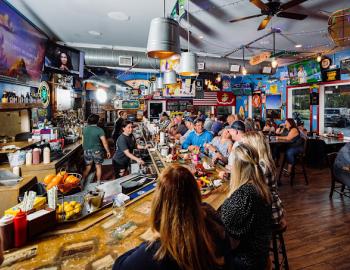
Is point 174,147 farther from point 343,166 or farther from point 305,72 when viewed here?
point 305,72

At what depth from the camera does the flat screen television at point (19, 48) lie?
398 centimetres

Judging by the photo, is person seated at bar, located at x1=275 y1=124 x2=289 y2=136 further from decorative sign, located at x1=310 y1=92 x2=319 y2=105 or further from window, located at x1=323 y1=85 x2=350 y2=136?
window, located at x1=323 y1=85 x2=350 y2=136

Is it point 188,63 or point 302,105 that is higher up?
point 188,63

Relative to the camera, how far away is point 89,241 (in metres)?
1.52

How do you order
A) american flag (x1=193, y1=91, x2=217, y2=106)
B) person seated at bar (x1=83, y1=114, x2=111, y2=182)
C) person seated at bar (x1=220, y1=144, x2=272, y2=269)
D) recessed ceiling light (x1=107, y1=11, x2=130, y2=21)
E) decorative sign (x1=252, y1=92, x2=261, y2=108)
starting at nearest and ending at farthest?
person seated at bar (x1=220, y1=144, x2=272, y2=269) < recessed ceiling light (x1=107, y1=11, x2=130, y2=21) < person seated at bar (x1=83, y1=114, x2=111, y2=182) < decorative sign (x1=252, y1=92, x2=261, y2=108) < american flag (x1=193, y1=91, x2=217, y2=106)

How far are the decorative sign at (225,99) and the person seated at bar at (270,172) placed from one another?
9.43m

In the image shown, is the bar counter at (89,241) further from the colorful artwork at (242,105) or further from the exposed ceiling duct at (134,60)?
the colorful artwork at (242,105)

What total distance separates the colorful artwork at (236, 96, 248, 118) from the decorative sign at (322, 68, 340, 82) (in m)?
4.45

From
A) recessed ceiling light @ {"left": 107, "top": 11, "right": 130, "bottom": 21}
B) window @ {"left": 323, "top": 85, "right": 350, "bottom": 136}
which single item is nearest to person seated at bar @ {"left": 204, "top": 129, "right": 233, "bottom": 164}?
recessed ceiling light @ {"left": 107, "top": 11, "right": 130, "bottom": 21}

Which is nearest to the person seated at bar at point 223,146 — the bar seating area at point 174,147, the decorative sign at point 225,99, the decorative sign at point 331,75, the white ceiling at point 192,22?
the bar seating area at point 174,147

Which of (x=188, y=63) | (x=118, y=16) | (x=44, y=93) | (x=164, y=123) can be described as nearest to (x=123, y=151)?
(x=188, y=63)

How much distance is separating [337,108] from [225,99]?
547 cm

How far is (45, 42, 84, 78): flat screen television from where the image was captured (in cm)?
585

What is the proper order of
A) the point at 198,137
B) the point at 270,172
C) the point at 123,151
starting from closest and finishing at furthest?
the point at 270,172 < the point at 123,151 < the point at 198,137
